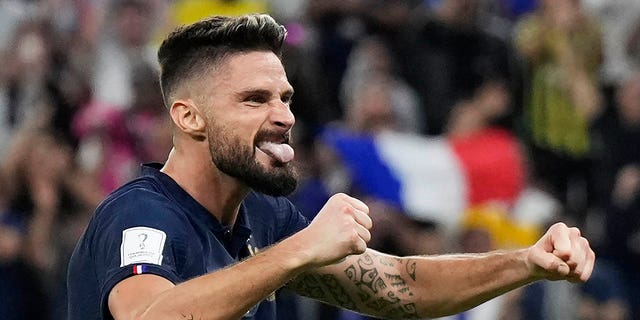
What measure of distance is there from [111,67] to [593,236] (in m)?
4.06

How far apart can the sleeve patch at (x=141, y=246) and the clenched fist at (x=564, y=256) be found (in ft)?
4.05

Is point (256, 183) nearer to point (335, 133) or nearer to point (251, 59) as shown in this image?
point (251, 59)

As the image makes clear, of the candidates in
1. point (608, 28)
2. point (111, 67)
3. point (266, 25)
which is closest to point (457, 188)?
point (608, 28)

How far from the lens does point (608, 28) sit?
1248 centimetres

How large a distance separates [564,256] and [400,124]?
705cm

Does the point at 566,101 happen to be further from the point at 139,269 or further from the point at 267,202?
the point at 139,269

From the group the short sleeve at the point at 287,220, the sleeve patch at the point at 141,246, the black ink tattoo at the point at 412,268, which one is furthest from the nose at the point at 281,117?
the black ink tattoo at the point at 412,268

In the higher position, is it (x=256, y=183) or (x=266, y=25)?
(x=266, y=25)

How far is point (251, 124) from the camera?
499 cm

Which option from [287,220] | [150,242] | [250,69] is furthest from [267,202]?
[150,242]

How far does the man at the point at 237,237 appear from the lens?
4.48 m

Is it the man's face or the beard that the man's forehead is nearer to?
the man's face

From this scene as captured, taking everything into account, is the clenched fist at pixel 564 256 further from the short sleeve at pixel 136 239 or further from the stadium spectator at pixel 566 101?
the stadium spectator at pixel 566 101

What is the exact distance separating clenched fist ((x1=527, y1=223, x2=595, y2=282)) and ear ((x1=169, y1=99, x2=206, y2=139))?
119 cm
